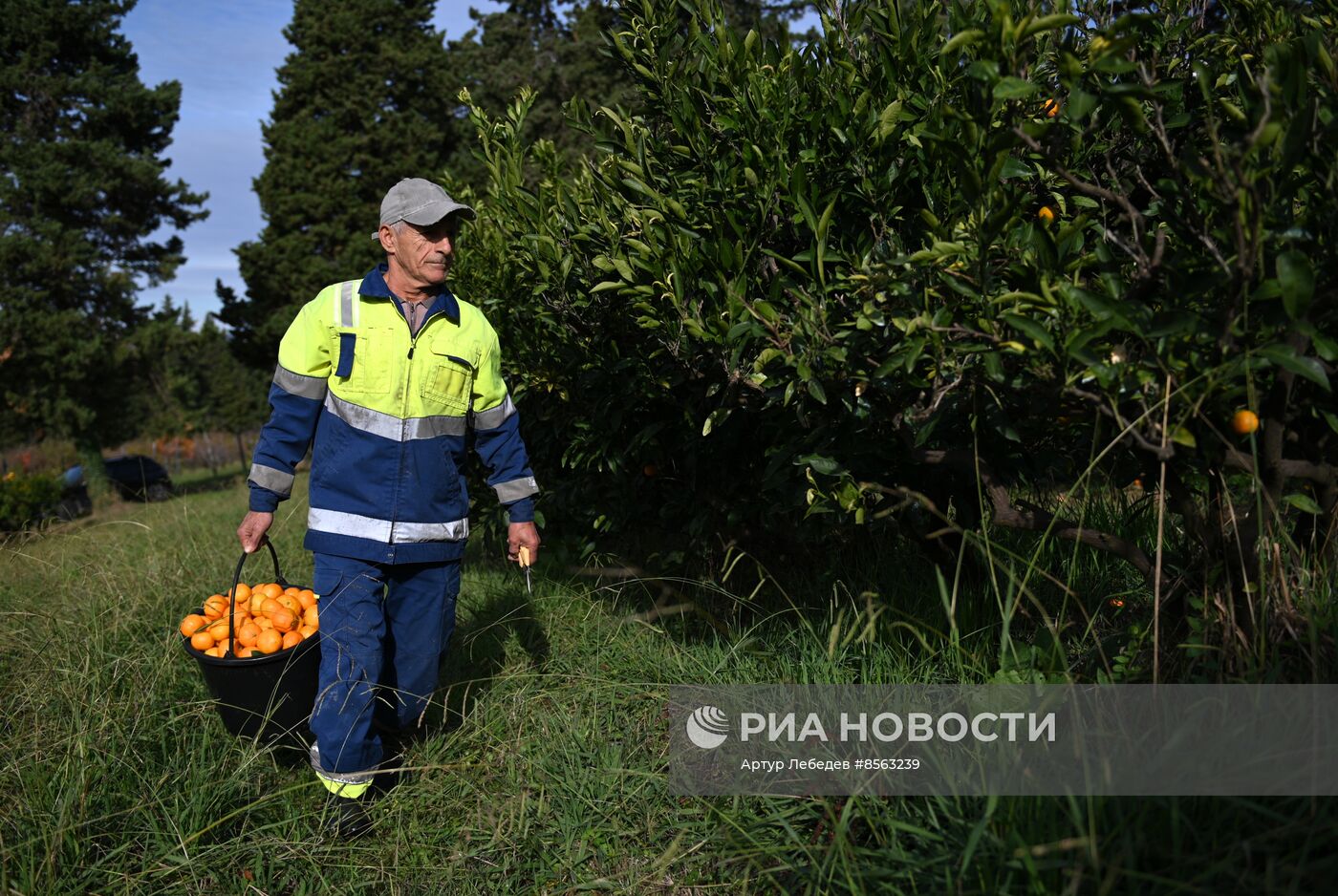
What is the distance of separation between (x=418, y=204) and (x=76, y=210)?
2039 centimetres

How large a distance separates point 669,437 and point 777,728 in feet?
4.82

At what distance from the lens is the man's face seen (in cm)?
Answer: 292

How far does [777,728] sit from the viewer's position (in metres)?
2.62

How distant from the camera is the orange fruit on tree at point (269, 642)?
2816mm

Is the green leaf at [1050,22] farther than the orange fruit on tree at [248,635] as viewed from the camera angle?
No

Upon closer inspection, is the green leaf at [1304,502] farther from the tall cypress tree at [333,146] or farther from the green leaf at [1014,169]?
the tall cypress tree at [333,146]

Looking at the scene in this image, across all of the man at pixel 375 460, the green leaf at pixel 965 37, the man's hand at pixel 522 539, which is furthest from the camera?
the man's hand at pixel 522 539

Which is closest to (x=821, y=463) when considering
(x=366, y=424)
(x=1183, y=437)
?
(x=1183, y=437)

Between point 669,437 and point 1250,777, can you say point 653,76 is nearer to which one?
point 669,437

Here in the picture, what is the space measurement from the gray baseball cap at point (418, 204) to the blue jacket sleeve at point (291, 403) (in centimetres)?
42

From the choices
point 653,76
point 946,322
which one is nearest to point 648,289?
point 653,76

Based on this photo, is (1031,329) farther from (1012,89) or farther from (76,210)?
(76,210)

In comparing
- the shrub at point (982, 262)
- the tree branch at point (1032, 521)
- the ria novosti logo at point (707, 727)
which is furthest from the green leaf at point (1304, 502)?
the ria novosti logo at point (707, 727)

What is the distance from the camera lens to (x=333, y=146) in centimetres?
2055
